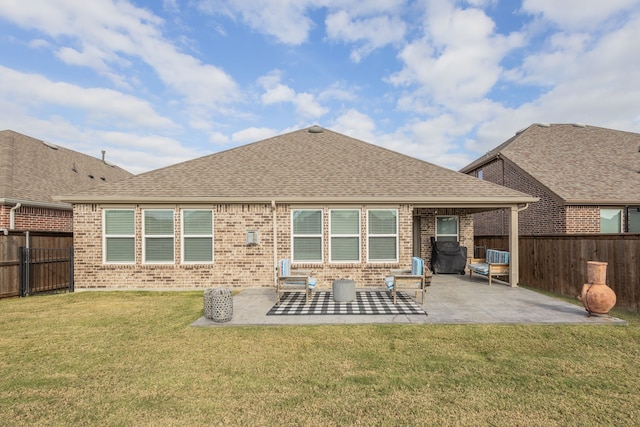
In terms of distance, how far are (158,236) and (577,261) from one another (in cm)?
1271

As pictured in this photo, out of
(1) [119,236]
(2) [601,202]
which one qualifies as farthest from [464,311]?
(1) [119,236]

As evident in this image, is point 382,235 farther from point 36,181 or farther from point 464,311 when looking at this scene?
point 36,181

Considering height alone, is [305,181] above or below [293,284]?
above

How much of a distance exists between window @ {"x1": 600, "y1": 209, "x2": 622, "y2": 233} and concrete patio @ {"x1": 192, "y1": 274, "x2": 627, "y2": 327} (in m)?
6.02

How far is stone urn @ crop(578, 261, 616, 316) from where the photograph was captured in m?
6.22

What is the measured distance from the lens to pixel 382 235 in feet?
33.0

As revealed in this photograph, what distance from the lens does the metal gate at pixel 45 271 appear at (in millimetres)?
9266

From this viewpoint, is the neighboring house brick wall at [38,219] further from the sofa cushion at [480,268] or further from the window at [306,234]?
the sofa cushion at [480,268]

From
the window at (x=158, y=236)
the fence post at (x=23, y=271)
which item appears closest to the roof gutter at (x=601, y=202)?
the window at (x=158, y=236)

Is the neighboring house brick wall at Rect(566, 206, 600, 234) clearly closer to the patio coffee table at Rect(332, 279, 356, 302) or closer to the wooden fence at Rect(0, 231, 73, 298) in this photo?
the patio coffee table at Rect(332, 279, 356, 302)

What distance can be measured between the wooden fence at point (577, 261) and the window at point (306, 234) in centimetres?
736

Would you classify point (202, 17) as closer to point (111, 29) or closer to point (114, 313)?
point (111, 29)

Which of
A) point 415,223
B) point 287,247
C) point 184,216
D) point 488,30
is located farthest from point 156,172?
point 488,30

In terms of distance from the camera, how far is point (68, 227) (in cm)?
1396
